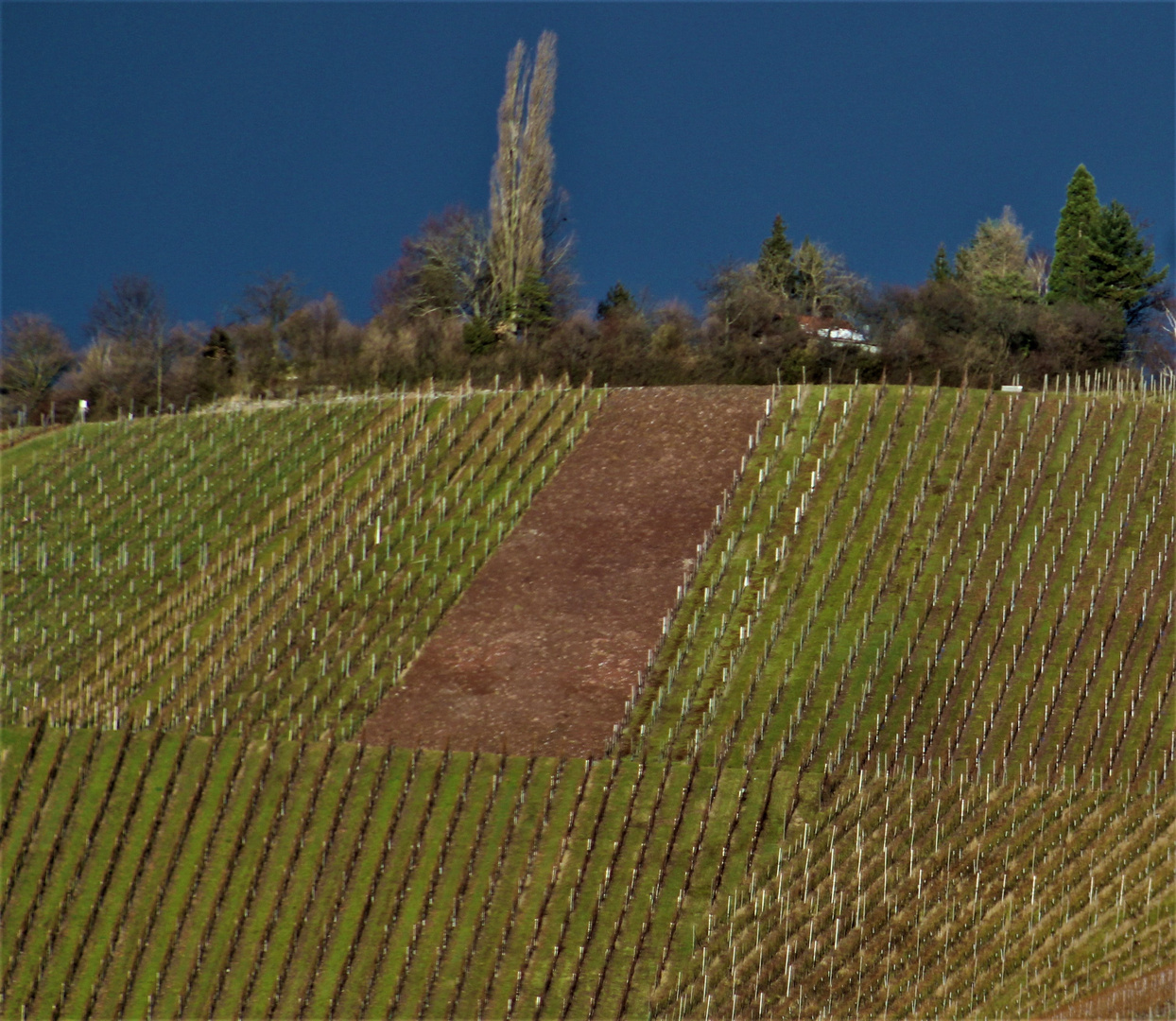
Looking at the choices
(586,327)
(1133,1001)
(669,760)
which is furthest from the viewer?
(586,327)

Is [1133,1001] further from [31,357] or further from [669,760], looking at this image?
[31,357]

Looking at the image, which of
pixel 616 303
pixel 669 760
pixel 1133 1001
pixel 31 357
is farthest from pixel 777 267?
pixel 1133 1001

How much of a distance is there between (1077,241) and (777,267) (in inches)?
433

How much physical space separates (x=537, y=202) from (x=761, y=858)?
126 feet

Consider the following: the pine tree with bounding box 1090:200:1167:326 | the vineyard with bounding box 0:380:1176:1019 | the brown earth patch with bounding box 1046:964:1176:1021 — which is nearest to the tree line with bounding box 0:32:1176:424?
the pine tree with bounding box 1090:200:1167:326

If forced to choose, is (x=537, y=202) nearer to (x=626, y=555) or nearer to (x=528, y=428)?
(x=528, y=428)

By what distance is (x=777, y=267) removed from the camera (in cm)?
6488

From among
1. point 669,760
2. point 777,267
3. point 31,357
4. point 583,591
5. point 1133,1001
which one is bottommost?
point 1133,1001

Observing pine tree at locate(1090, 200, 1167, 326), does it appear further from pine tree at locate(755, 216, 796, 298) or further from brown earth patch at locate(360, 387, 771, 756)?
brown earth patch at locate(360, 387, 771, 756)

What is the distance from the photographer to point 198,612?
34656 mm

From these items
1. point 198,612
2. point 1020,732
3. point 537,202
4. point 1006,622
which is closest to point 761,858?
point 1020,732

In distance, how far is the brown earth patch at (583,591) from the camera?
29391 millimetres

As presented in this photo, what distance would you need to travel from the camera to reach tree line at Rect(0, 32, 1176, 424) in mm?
53844

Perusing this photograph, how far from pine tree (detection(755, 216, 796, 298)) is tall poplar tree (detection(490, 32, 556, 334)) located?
8.94 metres
